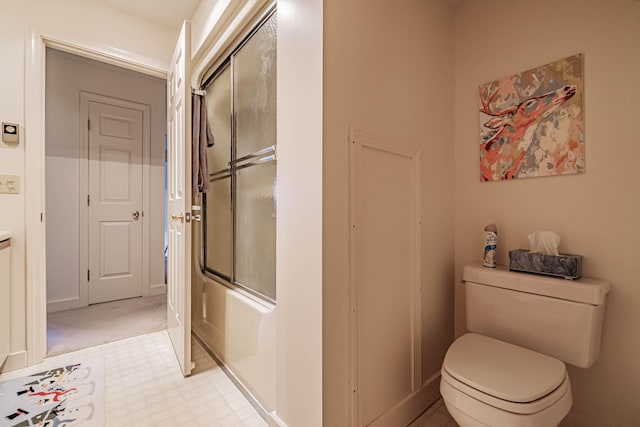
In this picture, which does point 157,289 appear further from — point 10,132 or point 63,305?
point 10,132

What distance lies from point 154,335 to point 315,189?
6.97 ft

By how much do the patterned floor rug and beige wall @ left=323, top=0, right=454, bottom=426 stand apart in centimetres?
129

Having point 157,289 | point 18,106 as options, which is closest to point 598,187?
point 18,106

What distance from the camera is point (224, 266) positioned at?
1986 mm

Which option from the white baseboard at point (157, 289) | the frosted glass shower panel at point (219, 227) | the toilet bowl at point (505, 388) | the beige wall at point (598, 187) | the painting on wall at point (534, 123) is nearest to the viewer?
the toilet bowl at point (505, 388)

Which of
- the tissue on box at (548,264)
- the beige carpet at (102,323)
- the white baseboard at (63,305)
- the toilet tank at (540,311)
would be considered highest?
the tissue on box at (548,264)

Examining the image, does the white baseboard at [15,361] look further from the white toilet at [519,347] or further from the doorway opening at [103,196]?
the white toilet at [519,347]

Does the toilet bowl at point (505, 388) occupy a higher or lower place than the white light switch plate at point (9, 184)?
lower

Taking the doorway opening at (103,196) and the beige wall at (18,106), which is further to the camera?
the doorway opening at (103,196)

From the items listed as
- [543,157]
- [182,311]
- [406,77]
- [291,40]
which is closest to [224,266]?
[182,311]

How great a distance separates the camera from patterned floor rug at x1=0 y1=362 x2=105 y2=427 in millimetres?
1321

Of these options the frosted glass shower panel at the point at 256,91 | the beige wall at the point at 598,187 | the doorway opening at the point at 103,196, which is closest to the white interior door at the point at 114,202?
the doorway opening at the point at 103,196

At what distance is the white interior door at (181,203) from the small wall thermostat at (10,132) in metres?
0.89

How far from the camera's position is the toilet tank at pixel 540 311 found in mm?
1101
